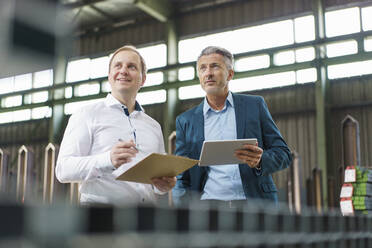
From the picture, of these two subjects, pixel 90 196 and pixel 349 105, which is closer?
pixel 90 196

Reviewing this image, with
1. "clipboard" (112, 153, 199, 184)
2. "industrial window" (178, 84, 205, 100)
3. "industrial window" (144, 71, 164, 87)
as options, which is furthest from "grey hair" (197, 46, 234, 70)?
"industrial window" (144, 71, 164, 87)

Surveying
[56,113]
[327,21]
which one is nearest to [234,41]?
[327,21]

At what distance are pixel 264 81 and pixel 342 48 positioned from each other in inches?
85.0

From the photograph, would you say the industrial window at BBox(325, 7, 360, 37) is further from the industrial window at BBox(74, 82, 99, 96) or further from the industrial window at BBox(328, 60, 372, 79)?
the industrial window at BBox(74, 82, 99, 96)

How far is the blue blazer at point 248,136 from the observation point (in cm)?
242

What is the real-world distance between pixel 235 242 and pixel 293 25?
1240cm

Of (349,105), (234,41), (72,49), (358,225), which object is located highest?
(234,41)

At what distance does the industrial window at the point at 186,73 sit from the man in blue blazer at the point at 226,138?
423 inches

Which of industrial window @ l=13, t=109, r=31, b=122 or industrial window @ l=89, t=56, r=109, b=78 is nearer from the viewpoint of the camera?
industrial window @ l=89, t=56, r=109, b=78

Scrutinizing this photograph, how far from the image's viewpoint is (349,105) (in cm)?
1194

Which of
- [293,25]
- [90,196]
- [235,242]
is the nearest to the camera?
[235,242]

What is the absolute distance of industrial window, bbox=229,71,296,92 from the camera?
41.3 feet

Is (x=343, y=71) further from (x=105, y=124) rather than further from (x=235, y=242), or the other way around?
(x=235, y=242)

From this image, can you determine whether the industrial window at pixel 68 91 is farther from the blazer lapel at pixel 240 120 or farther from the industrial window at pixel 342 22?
the blazer lapel at pixel 240 120
